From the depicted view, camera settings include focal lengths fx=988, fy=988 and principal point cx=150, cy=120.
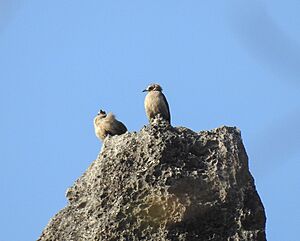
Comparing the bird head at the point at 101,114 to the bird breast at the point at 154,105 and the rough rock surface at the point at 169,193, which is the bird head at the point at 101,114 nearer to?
the bird breast at the point at 154,105

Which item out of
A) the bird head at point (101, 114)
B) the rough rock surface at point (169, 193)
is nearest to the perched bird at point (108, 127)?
the bird head at point (101, 114)

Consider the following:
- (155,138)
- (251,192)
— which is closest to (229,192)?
(251,192)

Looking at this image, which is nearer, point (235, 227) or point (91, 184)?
point (235, 227)

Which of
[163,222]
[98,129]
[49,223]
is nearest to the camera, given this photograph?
[163,222]

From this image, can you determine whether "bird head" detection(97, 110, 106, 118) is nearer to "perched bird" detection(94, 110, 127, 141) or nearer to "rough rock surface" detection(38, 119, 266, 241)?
"perched bird" detection(94, 110, 127, 141)

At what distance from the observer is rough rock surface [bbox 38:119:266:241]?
1096cm

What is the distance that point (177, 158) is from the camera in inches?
447

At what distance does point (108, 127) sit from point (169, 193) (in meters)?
5.62

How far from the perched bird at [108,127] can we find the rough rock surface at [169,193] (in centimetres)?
464

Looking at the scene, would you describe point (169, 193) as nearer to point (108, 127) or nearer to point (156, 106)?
point (156, 106)

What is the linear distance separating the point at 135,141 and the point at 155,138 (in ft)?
0.96

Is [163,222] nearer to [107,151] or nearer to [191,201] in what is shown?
[191,201]

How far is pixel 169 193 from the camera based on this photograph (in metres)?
11.0

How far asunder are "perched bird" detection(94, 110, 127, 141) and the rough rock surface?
4.64m
